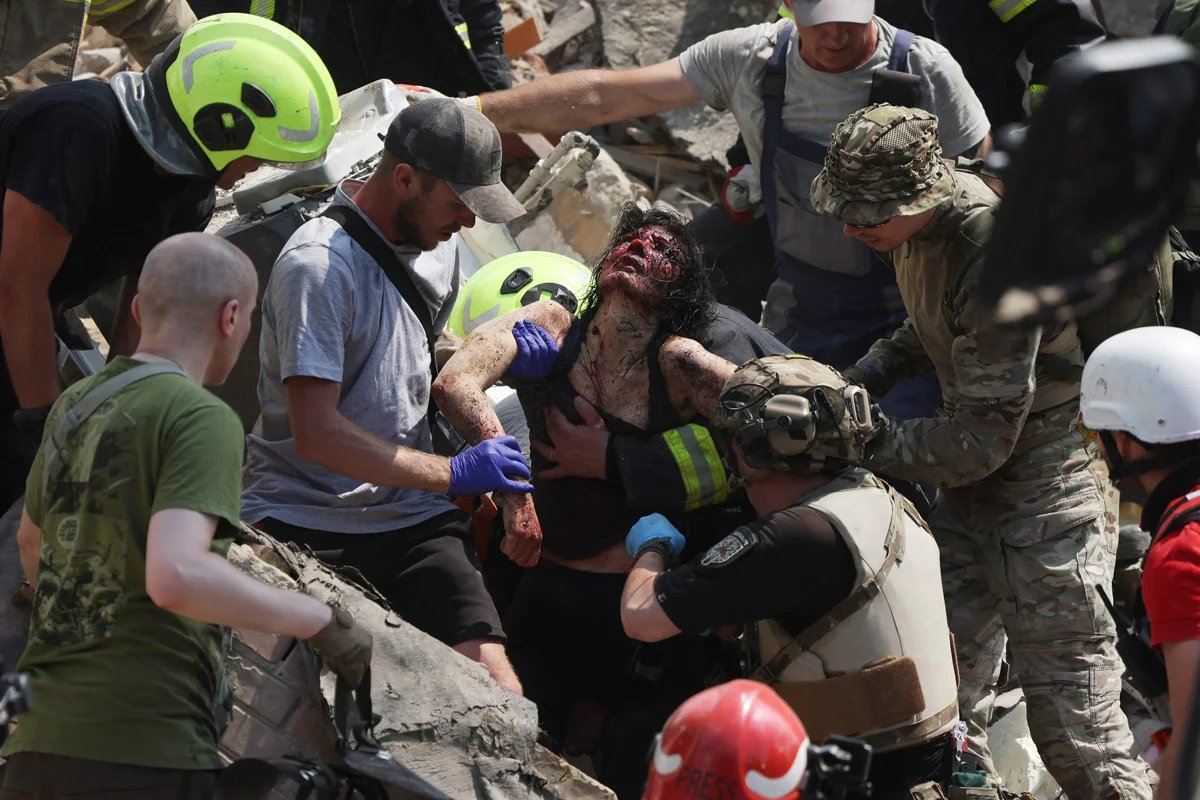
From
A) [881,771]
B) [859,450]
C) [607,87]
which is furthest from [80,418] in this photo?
[607,87]

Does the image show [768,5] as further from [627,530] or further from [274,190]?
[627,530]

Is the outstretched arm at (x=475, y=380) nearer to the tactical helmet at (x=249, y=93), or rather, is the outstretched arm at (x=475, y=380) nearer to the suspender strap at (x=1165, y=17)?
the tactical helmet at (x=249, y=93)

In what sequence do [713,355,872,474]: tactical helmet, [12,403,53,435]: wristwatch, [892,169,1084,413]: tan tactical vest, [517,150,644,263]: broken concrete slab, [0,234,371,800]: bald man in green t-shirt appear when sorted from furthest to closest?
[517,150,644,263]: broken concrete slab → [12,403,53,435]: wristwatch → [892,169,1084,413]: tan tactical vest → [713,355,872,474]: tactical helmet → [0,234,371,800]: bald man in green t-shirt

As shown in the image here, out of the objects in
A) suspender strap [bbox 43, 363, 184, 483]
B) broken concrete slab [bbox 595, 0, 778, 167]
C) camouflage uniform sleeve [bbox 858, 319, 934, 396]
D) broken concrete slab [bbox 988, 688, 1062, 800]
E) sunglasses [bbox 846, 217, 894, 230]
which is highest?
suspender strap [bbox 43, 363, 184, 483]

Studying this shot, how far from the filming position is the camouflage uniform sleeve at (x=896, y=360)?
5.16 meters

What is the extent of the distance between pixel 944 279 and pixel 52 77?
11.7 ft

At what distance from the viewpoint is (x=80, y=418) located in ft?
10.5

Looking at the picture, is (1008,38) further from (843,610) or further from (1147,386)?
(843,610)

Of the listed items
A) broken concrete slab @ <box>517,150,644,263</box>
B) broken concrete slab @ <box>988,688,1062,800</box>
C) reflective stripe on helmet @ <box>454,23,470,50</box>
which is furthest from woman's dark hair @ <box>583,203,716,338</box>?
reflective stripe on helmet @ <box>454,23,470,50</box>

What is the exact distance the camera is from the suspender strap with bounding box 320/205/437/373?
463 cm

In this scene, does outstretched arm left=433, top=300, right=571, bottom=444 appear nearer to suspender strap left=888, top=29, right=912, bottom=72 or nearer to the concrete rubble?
the concrete rubble

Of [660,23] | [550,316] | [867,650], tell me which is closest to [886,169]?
[550,316]

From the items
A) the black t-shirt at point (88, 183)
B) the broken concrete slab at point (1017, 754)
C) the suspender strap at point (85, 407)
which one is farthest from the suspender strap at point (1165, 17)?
the suspender strap at point (85, 407)

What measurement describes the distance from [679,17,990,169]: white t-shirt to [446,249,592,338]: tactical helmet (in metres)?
1.02
